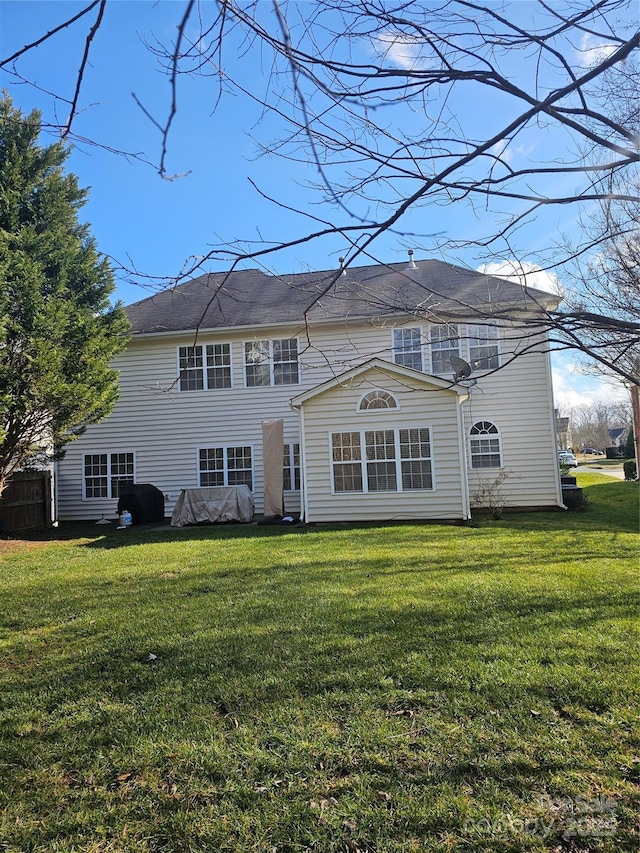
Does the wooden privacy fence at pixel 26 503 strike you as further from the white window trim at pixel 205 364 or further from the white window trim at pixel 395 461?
the white window trim at pixel 395 461

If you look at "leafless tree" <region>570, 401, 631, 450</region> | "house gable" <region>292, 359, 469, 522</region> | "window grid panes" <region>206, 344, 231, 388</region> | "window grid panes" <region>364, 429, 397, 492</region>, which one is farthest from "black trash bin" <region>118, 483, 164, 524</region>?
"leafless tree" <region>570, 401, 631, 450</region>

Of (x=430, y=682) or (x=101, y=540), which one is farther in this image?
(x=101, y=540)

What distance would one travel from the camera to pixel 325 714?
129 inches

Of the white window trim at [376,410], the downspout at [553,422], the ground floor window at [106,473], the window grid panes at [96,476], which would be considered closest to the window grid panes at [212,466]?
the ground floor window at [106,473]

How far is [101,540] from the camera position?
11797mm

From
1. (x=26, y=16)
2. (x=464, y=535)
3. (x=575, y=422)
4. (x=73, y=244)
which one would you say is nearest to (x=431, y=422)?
(x=464, y=535)

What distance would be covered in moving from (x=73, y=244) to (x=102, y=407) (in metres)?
4.23

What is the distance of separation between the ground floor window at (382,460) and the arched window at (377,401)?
585mm

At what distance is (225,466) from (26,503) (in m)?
5.61

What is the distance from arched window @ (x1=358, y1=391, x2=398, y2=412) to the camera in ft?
41.5

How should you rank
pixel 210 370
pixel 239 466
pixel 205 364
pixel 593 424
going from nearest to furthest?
pixel 239 466 < pixel 205 364 < pixel 210 370 < pixel 593 424

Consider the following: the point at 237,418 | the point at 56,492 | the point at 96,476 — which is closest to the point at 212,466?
the point at 237,418

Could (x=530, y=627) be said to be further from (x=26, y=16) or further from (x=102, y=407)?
(x=102, y=407)

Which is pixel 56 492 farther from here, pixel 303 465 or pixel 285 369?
pixel 303 465
